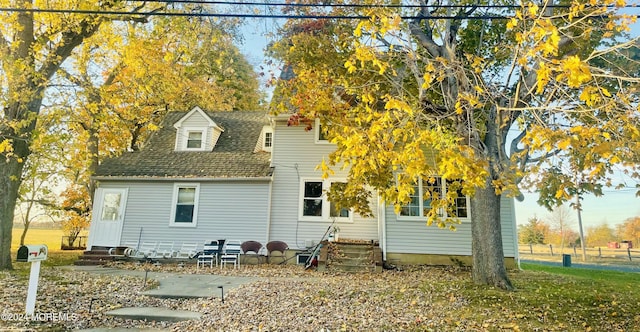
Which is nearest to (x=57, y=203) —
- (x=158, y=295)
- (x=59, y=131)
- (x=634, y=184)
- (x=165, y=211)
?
(x=59, y=131)

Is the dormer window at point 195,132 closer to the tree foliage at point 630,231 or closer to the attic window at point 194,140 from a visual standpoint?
the attic window at point 194,140

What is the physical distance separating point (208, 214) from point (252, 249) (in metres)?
2.54

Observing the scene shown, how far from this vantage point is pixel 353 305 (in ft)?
19.7

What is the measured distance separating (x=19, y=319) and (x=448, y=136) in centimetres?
1016

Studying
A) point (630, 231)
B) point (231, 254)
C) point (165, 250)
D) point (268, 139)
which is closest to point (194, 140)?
point (268, 139)

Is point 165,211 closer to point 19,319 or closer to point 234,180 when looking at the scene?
point 234,180

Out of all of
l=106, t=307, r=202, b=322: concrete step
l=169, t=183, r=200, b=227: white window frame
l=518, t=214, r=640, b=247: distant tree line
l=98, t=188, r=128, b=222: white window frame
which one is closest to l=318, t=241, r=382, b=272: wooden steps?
l=169, t=183, r=200, b=227: white window frame

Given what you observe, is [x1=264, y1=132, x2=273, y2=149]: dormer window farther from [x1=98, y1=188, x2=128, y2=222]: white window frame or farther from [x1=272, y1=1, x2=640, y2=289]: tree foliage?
[x1=98, y1=188, x2=128, y2=222]: white window frame

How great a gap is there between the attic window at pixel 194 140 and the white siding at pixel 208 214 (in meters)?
2.44

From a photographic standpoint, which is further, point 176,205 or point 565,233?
point 565,233

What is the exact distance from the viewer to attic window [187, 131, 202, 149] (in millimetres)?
15523

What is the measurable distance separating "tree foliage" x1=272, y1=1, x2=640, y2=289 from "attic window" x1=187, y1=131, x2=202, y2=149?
22.5 feet

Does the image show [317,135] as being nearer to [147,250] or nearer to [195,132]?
[195,132]

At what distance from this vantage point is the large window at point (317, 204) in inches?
Answer: 529
